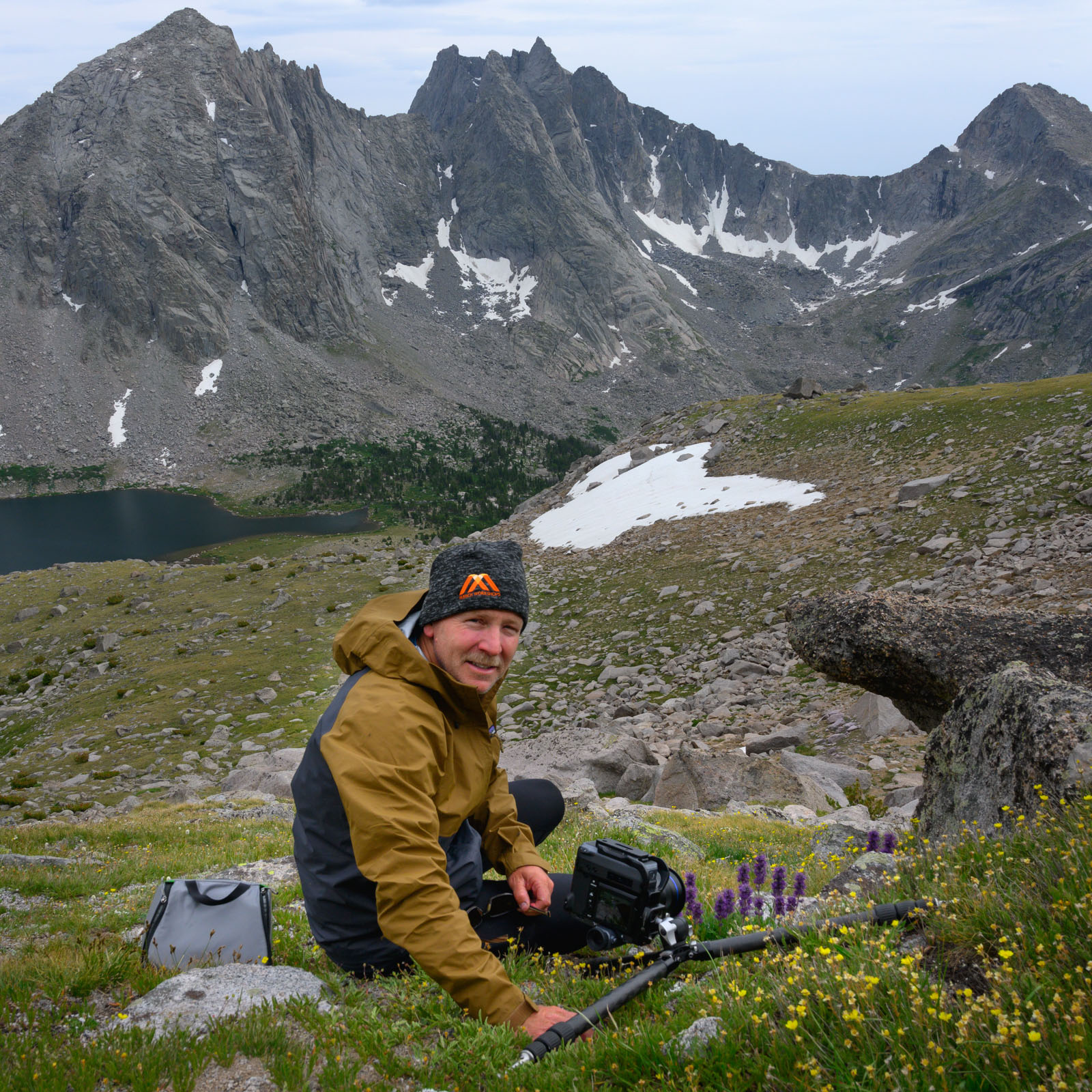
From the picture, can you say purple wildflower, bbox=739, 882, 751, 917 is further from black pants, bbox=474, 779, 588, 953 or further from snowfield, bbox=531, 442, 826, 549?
snowfield, bbox=531, 442, 826, 549

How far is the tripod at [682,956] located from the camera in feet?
10.7

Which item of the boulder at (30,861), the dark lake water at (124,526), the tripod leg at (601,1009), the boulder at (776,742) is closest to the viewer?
the tripod leg at (601,1009)

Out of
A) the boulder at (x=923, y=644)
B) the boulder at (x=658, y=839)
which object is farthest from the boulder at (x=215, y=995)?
the boulder at (x=923, y=644)

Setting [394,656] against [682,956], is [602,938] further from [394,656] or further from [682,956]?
[394,656]

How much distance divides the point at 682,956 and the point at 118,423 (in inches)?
6011

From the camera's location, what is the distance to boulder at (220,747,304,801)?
1766cm

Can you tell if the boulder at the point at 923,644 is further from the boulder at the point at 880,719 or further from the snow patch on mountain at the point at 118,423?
the snow patch on mountain at the point at 118,423

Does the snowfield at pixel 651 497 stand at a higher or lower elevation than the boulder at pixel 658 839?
higher

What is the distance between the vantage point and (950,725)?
248 inches

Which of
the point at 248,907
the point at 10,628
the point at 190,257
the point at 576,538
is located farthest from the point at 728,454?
the point at 190,257

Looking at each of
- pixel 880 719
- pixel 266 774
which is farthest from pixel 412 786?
pixel 266 774

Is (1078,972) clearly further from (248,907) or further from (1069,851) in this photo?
(248,907)

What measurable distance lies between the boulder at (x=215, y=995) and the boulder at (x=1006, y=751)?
455 centimetres

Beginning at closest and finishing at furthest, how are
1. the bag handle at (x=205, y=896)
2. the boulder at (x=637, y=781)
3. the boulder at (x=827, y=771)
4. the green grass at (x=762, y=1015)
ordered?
1. the green grass at (x=762, y=1015)
2. the bag handle at (x=205, y=896)
3. the boulder at (x=827, y=771)
4. the boulder at (x=637, y=781)
